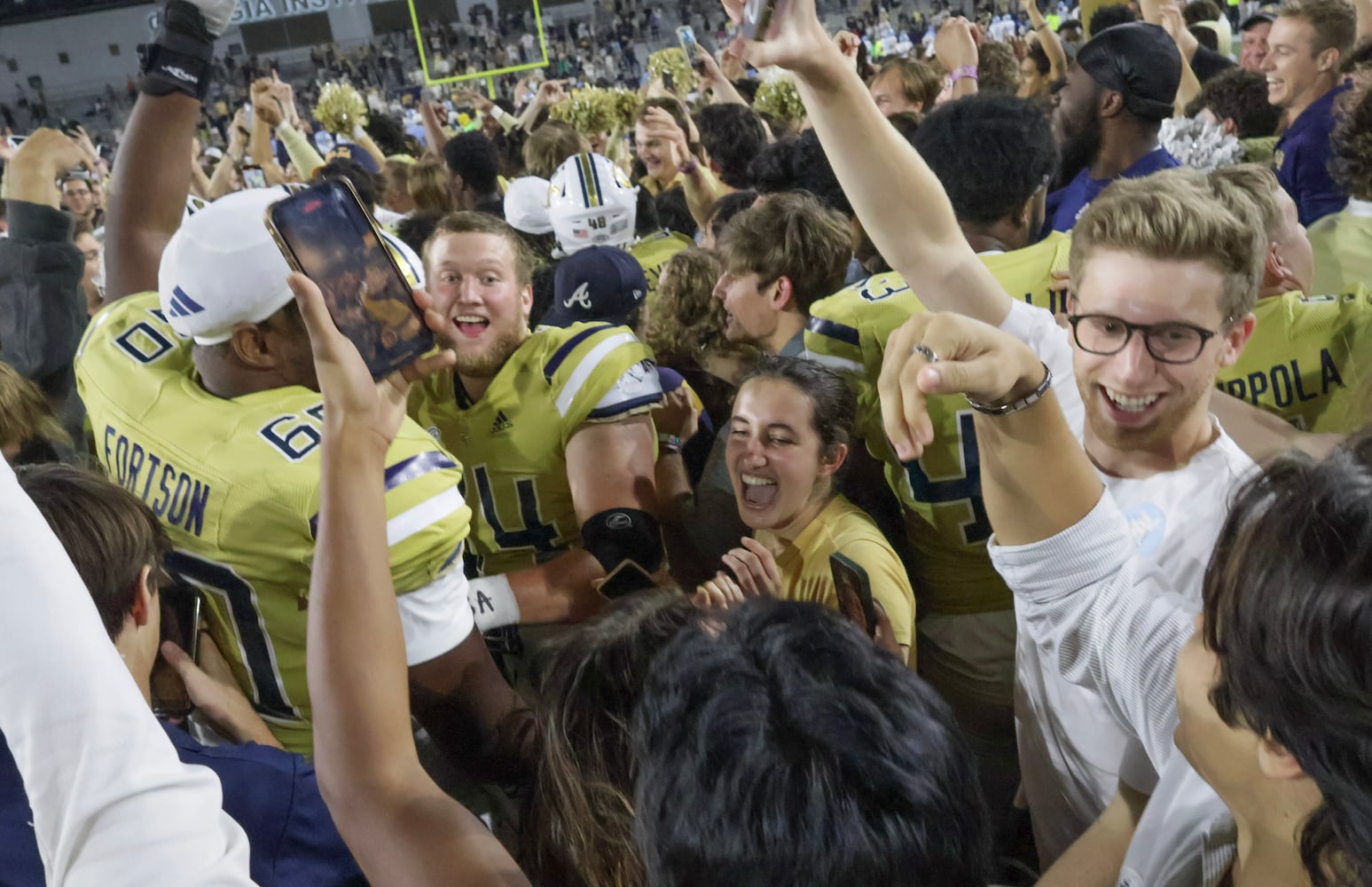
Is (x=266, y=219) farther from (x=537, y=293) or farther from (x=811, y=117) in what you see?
(x=537, y=293)

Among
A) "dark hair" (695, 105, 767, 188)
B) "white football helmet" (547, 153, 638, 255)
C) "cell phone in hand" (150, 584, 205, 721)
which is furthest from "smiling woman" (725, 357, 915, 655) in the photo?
"dark hair" (695, 105, 767, 188)

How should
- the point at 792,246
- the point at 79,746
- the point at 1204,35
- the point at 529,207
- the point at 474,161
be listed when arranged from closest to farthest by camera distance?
the point at 79,746 < the point at 792,246 < the point at 529,207 < the point at 474,161 < the point at 1204,35

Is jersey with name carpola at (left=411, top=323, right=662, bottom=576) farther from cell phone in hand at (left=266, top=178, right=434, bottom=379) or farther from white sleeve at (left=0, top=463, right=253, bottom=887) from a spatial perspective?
white sleeve at (left=0, top=463, right=253, bottom=887)

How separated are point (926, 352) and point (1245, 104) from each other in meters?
4.75

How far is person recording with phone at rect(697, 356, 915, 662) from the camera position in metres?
2.31

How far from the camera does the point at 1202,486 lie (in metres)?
1.78

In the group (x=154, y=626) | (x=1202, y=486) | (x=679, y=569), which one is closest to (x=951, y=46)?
(x=679, y=569)

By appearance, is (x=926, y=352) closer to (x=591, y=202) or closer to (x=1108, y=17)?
(x=591, y=202)

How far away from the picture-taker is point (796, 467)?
2379 mm

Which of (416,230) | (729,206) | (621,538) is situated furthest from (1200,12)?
(621,538)

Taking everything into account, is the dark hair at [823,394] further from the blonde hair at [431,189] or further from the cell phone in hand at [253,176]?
the cell phone in hand at [253,176]

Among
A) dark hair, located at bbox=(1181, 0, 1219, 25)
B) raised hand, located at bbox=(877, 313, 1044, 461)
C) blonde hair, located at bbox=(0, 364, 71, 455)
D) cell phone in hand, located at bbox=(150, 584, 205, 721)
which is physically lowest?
cell phone in hand, located at bbox=(150, 584, 205, 721)

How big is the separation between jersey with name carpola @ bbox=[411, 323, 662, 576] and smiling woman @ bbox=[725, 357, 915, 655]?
1.29 ft

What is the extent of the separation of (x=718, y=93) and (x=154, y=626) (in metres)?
5.72
